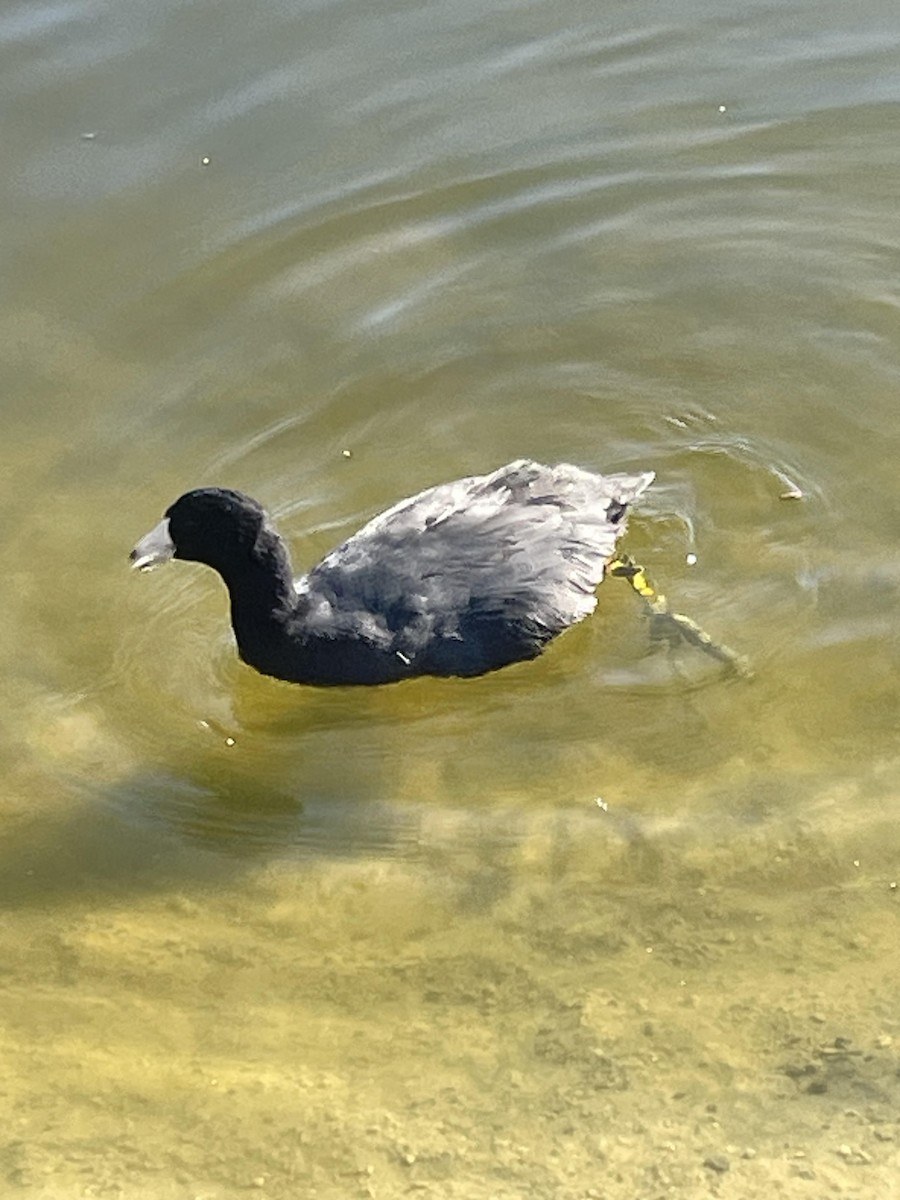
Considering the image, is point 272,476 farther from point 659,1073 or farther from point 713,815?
point 659,1073

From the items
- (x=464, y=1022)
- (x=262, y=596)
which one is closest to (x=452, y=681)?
(x=262, y=596)

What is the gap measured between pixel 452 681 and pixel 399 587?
436mm

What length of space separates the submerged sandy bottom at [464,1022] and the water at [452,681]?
14 mm

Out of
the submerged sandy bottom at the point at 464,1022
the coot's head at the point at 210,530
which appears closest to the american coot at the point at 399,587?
the coot's head at the point at 210,530

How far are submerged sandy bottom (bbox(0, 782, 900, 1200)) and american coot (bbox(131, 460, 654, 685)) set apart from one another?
76 centimetres

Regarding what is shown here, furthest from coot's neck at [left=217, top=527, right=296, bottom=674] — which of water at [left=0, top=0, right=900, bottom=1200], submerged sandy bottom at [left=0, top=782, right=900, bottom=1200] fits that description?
submerged sandy bottom at [left=0, top=782, right=900, bottom=1200]

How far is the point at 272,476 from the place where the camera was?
25.2 ft

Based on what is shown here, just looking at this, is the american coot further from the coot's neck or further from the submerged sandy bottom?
the submerged sandy bottom

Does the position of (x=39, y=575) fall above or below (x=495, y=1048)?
above

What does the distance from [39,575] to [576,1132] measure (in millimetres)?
3422

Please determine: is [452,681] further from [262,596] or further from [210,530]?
[210,530]

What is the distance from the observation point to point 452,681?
6.79 meters

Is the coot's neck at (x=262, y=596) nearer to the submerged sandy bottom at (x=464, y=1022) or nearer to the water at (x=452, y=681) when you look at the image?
the water at (x=452, y=681)

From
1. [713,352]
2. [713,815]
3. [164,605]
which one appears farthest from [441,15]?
[713,815]
